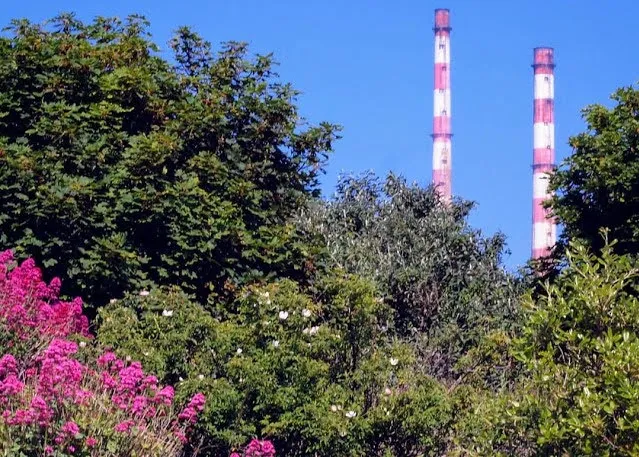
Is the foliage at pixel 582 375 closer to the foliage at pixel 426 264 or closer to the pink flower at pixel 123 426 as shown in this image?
the pink flower at pixel 123 426

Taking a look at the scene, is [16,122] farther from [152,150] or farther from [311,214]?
[311,214]

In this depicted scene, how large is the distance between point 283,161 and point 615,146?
4.88 m

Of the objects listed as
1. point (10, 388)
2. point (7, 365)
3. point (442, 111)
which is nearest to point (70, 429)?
point (10, 388)

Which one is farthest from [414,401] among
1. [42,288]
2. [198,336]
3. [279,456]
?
[42,288]

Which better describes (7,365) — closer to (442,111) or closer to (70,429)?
(70,429)

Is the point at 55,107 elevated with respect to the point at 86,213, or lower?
elevated

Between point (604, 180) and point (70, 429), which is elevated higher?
point (604, 180)

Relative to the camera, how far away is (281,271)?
16.2m

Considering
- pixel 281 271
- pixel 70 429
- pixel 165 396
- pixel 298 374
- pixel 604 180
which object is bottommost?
pixel 70 429

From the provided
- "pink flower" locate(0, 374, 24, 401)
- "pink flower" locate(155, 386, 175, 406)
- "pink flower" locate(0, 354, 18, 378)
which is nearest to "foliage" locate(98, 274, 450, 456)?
"pink flower" locate(155, 386, 175, 406)

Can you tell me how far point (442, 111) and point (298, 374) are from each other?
1364 inches

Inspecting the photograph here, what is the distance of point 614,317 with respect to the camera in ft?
30.1

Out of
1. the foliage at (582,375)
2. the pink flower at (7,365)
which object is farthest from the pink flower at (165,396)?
the foliage at (582,375)

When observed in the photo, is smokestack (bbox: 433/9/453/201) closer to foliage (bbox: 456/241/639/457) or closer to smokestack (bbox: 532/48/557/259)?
smokestack (bbox: 532/48/557/259)
